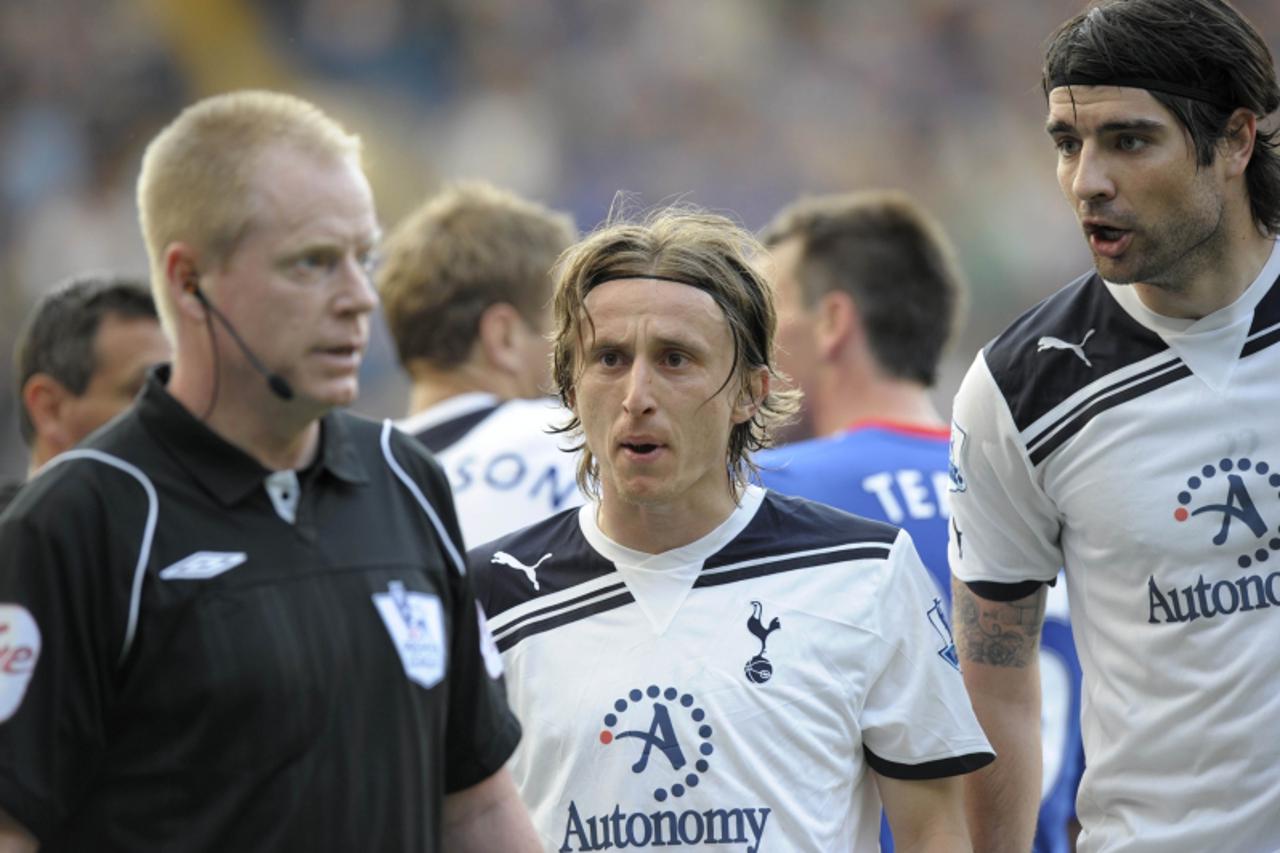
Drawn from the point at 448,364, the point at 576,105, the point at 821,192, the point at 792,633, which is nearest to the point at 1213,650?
the point at 792,633

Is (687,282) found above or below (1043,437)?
above

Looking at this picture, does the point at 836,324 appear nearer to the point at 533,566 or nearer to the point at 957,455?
the point at 957,455

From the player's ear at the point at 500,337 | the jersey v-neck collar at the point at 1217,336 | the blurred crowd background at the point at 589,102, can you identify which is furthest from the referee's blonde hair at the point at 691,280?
the blurred crowd background at the point at 589,102

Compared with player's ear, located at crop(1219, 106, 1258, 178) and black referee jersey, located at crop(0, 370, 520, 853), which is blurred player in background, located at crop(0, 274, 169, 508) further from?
player's ear, located at crop(1219, 106, 1258, 178)

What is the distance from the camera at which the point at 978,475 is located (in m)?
3.80

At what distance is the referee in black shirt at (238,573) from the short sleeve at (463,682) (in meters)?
0.04

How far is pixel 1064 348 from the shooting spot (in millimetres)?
3730

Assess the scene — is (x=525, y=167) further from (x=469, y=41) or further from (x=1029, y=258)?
(x=1029, y=258)

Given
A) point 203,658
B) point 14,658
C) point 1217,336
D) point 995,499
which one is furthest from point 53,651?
point 1217,336

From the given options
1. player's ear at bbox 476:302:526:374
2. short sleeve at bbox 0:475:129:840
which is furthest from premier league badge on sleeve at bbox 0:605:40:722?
player's ear at bbox 476:302:526:374

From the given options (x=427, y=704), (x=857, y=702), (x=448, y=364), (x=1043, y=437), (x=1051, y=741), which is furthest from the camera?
(x=448, y=364)

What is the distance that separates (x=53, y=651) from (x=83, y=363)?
2.97 m

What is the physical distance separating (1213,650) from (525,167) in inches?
386

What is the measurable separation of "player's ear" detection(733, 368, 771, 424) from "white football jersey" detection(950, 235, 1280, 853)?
1.53 feet
